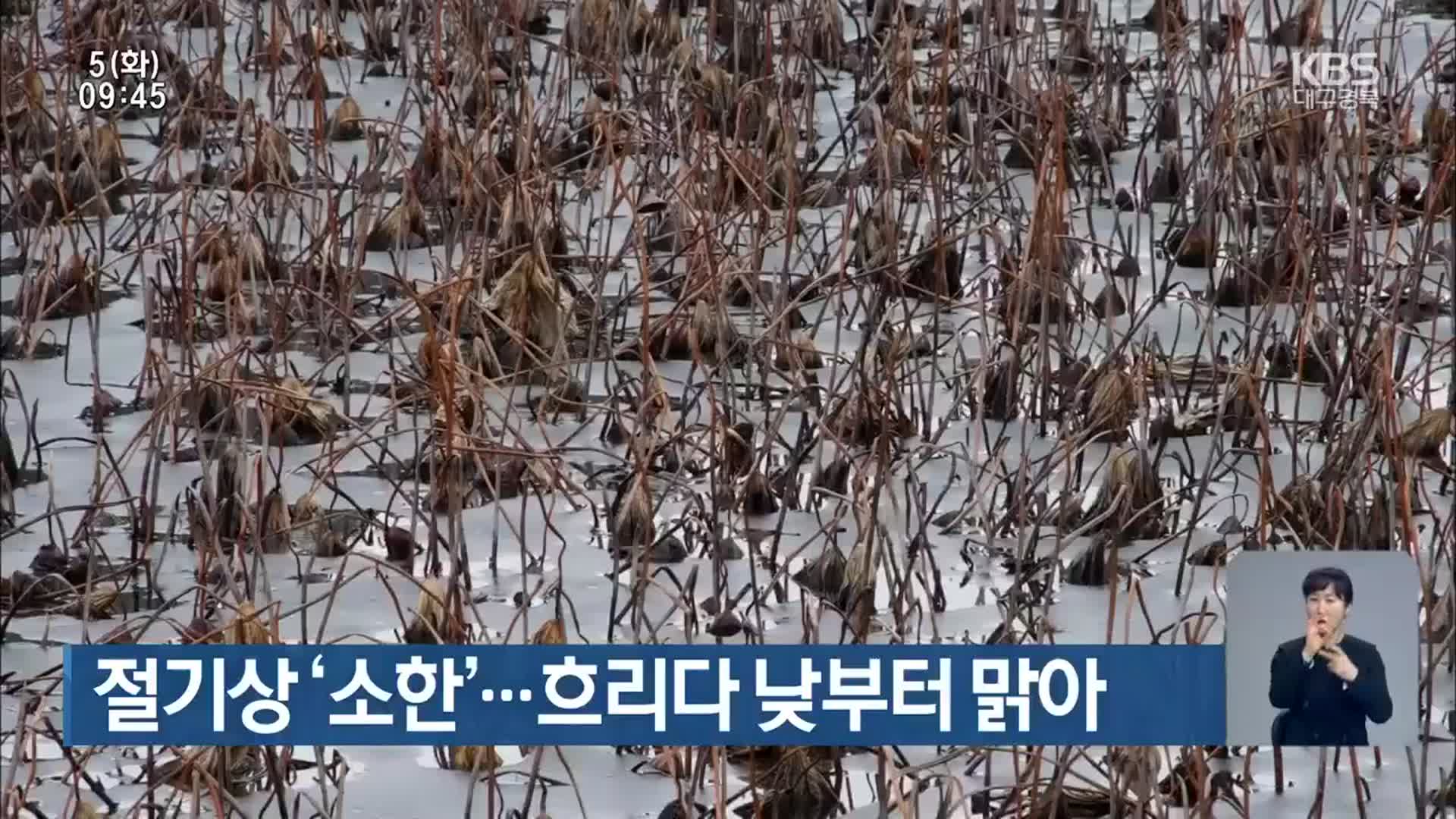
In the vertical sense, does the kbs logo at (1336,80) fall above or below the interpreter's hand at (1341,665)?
above

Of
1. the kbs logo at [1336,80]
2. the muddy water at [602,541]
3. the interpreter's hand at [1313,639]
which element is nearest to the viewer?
the interpreter's hand at [1313,639]

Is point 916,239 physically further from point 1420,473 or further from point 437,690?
point 437,690

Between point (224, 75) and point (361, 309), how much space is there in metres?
1.14

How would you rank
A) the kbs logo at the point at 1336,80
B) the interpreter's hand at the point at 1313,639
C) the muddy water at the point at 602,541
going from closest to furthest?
the interpreter's hand at the point at 1313,639
the muddy water at the point at 602,541
the kbs logo at the point at 1336,80

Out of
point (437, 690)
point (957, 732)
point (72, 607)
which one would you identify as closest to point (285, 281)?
point (72, 607)

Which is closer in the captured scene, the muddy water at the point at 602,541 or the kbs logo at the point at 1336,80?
the muddy water at the point at 602,541

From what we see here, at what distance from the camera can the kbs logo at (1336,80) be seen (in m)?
3.77
